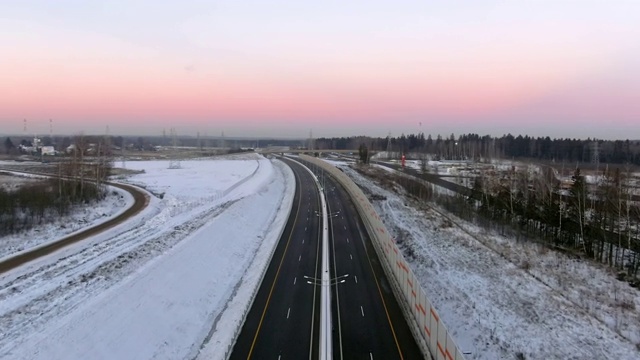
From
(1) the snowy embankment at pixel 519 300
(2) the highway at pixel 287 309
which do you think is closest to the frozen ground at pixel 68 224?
(2) the highway at pixel 287 309

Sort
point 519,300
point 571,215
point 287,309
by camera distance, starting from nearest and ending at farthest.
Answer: point 287,309, point 519,300, point 571,215

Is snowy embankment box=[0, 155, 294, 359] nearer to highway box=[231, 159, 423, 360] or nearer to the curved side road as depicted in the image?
the curved side road

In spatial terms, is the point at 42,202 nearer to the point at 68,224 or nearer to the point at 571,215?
the point at 68,224

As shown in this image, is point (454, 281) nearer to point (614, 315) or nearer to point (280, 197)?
point (614, 315)

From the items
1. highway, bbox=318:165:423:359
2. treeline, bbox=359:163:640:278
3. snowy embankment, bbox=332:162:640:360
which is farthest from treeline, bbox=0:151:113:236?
treeline, bbox=359:163:640:278

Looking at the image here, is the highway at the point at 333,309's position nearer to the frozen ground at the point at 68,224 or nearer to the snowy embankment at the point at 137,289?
the snowy embankment at the point at 137,289

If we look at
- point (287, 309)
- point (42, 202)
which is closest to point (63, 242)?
point (42, 202)


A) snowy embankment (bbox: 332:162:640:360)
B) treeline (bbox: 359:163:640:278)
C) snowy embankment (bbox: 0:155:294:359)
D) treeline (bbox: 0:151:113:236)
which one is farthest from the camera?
treeline (bbox: 0:151:113:236)
